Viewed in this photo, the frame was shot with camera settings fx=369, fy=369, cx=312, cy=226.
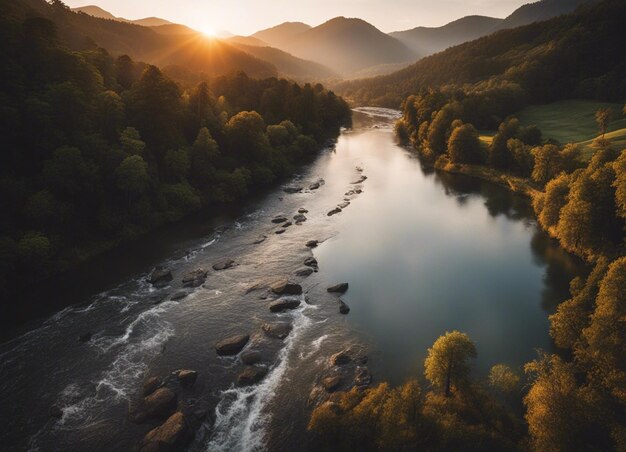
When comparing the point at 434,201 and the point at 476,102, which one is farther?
the point at 476,102

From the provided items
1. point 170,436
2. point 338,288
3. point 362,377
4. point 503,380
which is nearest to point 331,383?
point 362,377

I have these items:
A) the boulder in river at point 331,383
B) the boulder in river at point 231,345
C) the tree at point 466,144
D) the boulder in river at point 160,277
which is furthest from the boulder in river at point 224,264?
the tree at point 466,144

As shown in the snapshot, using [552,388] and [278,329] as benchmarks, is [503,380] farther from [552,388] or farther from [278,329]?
[278,329]

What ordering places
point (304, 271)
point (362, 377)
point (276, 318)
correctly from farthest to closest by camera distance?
point (304, 271), point (276, 318), point (362, 377)

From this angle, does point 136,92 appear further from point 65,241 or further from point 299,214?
point 299,214

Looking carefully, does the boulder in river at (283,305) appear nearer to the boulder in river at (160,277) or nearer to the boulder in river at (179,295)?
the boulder in river at (179,295)

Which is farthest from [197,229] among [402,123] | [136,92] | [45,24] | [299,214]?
[402,123]
